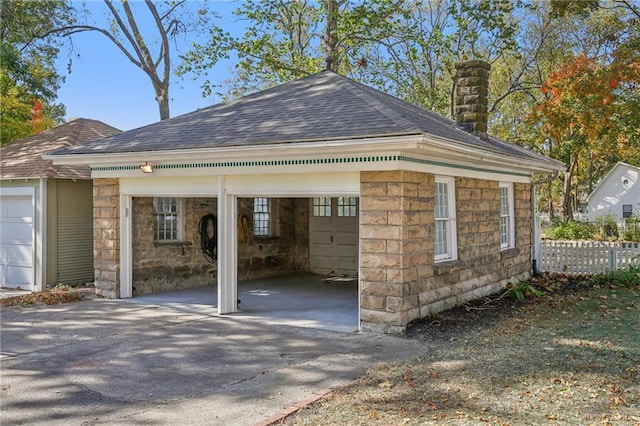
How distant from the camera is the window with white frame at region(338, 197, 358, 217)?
1394cm

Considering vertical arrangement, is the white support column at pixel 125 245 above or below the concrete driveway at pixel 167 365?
above

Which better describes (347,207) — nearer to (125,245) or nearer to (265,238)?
(265,238)

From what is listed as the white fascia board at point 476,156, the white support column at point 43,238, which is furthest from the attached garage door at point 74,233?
the white fascia board at point 476,156

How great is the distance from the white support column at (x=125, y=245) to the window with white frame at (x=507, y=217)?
7.50 metres

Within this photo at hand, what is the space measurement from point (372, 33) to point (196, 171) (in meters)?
16.0

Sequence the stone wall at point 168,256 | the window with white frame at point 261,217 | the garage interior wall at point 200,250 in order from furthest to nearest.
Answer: the window with white frame at point 261,217 < the garage interior wall at point 200,250 < the stone wall at point 168,256

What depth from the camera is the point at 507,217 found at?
12.0 metres

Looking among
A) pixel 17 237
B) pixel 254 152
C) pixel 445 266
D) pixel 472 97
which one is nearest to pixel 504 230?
pixel 472 97

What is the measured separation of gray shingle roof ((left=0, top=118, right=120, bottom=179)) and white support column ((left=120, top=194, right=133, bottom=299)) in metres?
2.09

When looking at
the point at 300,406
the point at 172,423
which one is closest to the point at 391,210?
the point at 300,406

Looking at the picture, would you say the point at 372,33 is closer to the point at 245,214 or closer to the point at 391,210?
the point at 245,214

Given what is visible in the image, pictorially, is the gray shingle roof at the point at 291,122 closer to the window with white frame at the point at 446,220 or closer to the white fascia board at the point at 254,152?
the white fascia board at the point at 254,152

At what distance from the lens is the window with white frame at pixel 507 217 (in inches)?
460

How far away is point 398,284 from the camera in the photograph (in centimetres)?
724
